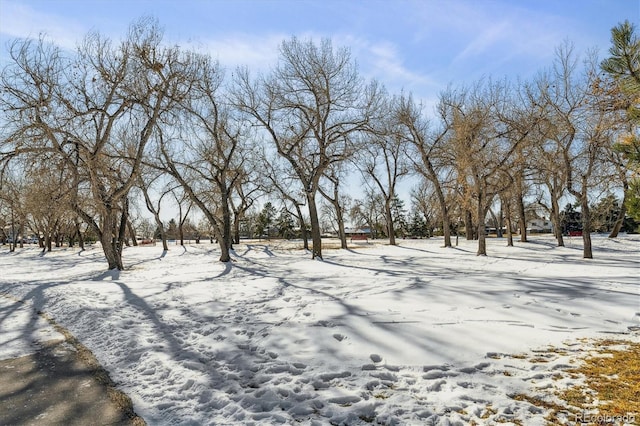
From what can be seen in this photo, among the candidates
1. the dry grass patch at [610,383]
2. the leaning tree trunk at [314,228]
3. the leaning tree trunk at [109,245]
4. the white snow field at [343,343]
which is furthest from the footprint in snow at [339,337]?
the leaning tree trunk at [109,245]

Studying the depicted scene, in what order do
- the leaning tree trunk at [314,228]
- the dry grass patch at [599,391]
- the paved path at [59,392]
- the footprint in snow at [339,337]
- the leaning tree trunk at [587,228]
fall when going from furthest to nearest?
the leaning tree trunk at [314,228], the leaning tree trunk at [587,228], the footprint in snow at [339,337], the paved path at [59,392], the dry grass patch at [599,391]

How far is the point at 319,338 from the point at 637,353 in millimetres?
3970

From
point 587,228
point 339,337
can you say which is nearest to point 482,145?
point 587,228

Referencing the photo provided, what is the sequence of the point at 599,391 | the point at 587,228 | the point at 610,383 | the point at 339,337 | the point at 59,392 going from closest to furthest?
the point at 599,391
the point at 610,383
the point at 59,392
the point at 339,337
the point at 587,228

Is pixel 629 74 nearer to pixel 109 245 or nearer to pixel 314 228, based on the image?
pixel 314 228

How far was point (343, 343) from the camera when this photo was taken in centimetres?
542

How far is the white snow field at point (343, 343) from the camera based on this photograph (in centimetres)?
379

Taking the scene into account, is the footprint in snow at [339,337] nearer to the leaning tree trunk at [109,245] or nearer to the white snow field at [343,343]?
the white snow field at [343,343]

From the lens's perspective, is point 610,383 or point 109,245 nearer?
point 610,383

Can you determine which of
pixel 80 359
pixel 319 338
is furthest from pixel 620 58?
pixel 80 359

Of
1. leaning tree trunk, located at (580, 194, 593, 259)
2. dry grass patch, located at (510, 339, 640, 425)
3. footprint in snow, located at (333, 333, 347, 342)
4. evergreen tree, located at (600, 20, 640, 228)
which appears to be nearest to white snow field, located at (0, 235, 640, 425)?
footprint in snow, located at (333, 333, 347, 342)

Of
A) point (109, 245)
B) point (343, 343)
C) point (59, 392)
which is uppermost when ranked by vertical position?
point (109, 245)

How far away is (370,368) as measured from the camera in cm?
458

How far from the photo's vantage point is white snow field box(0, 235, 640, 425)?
3.79 meters
